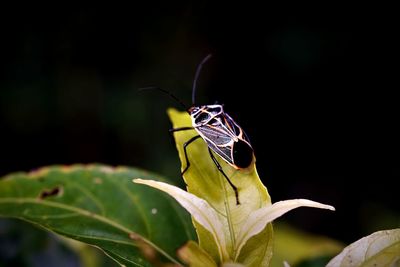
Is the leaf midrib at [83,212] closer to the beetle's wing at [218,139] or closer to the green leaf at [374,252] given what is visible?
the beetle's wing at [218,139]

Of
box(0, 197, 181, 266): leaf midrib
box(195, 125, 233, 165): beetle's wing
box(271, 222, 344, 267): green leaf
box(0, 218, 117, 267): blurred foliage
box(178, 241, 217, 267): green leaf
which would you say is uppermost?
box(195, 125, 233, 165): beetle's wing

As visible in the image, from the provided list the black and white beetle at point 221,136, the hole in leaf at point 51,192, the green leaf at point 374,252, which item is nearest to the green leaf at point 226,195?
the black and white beetle at point 221,136

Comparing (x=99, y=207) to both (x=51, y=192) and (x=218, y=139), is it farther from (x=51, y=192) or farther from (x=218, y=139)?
(x=218, y=139)

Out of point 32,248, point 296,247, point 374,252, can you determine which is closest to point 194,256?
point 374,252

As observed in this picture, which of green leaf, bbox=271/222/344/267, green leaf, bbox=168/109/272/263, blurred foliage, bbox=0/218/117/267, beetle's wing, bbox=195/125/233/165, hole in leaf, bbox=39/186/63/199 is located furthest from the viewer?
green leaf, bbox=271/222/344/267

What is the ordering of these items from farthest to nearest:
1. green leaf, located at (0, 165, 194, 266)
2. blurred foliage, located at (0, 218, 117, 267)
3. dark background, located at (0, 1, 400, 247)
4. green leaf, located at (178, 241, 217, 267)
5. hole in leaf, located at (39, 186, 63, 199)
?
dark background, located at (0, 1, 400, 247) < blurred foliage, located at (0, 218, 117, 267) < hole in leaf, located at (39, 186, 63, 199) < green leaf, located at (0, 165, 194, 266) < green leaf, located at (178, 241, 217, 267)

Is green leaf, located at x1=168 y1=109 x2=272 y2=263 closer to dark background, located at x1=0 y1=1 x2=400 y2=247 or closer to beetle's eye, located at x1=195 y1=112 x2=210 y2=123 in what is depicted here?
beetle's eye, located at x1=195 y1=112 x2=210 y2=123

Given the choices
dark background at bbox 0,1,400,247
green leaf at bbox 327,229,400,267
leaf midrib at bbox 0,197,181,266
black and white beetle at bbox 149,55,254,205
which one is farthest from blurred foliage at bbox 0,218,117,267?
dark background at bbox 0,1,400,247
